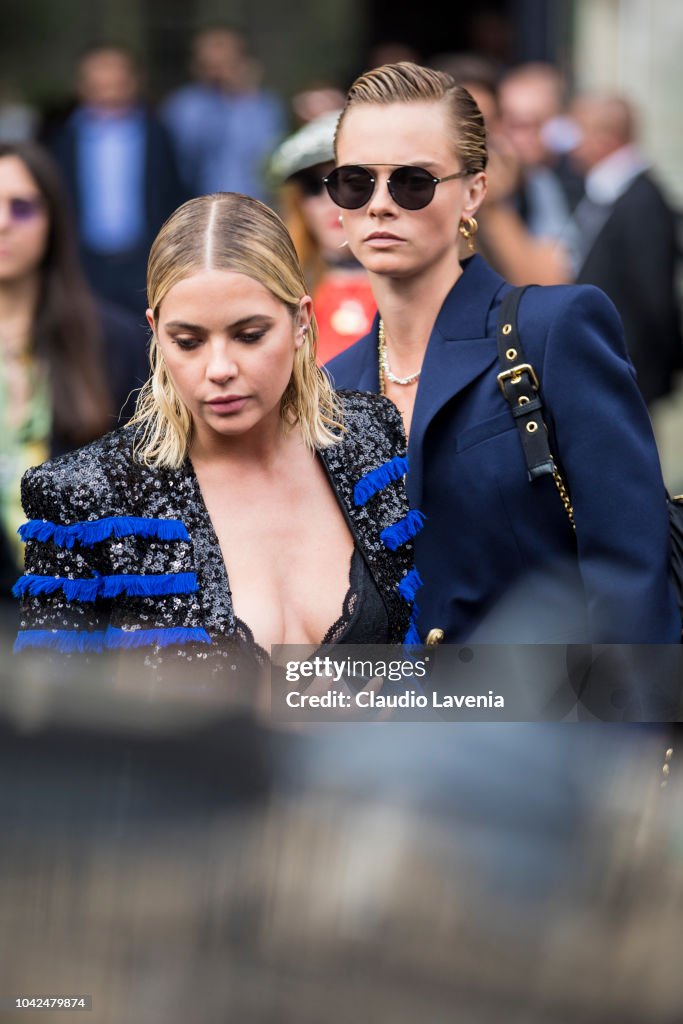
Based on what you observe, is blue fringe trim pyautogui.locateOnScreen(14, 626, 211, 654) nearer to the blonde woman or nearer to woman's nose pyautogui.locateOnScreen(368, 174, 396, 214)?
the blonde woman

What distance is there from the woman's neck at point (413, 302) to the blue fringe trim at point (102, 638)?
0.90 m

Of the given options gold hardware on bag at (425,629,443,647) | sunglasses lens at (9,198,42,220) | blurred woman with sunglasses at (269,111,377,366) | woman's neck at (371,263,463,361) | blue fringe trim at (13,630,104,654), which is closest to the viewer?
blue fringe trim at (13,630,104,654)

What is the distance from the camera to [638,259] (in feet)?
21.3

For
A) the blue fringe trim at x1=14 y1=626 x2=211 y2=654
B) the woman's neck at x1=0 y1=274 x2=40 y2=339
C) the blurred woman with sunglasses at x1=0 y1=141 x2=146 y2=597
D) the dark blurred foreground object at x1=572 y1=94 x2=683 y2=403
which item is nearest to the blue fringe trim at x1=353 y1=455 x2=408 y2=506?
the blue fringe trim at x1=14 y1=626 x2=211 y2=654

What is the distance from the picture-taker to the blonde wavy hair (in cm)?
236

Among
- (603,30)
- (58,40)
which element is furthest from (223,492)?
(58,40)

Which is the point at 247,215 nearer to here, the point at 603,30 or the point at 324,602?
the point at 324,602

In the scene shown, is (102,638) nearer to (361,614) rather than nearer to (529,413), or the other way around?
(361,614)

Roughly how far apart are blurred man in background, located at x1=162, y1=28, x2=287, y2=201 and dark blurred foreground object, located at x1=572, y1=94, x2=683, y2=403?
10.0 ft

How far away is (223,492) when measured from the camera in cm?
247

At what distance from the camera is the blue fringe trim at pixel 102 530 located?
230cm

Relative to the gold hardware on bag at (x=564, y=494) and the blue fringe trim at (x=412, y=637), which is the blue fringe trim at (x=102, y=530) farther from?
the gold hardware on bag at (x=564, y=494)

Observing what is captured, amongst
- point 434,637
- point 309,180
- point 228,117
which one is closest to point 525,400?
point 434,637

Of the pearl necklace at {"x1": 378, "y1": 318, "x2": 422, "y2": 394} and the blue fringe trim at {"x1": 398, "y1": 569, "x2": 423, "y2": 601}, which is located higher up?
the pearl necklace at {"x1": 378, "y1": 318, "x2": 422, "y2": 394}
